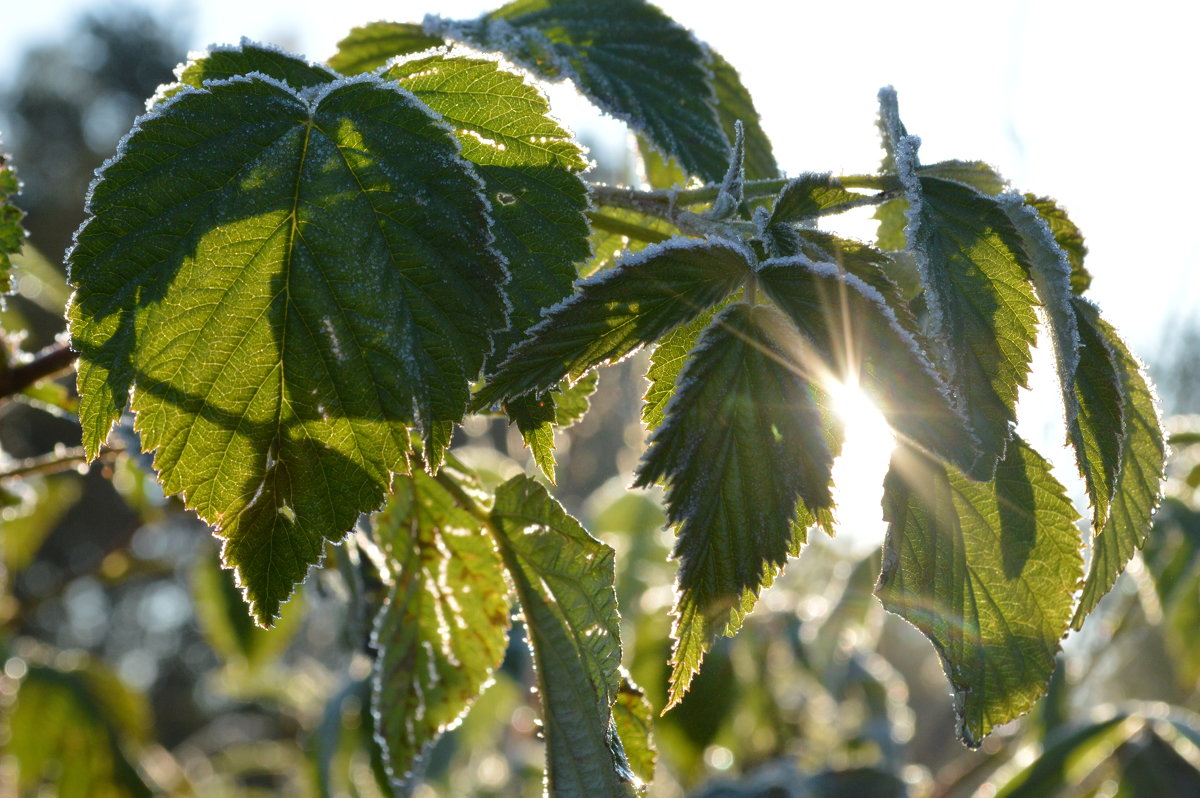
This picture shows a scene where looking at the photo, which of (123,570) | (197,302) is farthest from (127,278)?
(123,570)

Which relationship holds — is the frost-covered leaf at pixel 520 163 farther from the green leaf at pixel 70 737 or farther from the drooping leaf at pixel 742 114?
the green leaf at pixel 70 737

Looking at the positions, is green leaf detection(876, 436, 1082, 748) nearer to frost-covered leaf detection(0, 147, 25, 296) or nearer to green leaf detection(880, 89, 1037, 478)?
green leaf detection(880, 89, 1037, 478)

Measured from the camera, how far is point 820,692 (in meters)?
2.12

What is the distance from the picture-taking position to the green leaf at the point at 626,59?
86 centimetres

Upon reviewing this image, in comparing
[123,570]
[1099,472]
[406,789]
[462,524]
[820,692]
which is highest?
[123,570]

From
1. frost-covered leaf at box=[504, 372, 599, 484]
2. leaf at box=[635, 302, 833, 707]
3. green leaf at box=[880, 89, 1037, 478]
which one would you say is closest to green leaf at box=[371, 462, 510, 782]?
frost-covered leaf at box=[504, 372, 599, 484]

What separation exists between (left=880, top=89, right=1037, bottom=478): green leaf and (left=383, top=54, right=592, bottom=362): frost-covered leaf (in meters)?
0.22

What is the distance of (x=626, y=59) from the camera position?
36.5 inches

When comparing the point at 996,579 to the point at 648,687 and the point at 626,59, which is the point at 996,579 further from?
the point at 648,687

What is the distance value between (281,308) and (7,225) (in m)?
0.29

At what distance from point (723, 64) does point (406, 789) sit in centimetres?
95

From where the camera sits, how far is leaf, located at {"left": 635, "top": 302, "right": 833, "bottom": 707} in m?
0.57

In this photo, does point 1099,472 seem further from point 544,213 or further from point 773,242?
point 544,213

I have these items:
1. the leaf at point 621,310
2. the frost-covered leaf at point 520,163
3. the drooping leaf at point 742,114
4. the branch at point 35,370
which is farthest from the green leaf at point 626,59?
the branch at point 35,370
